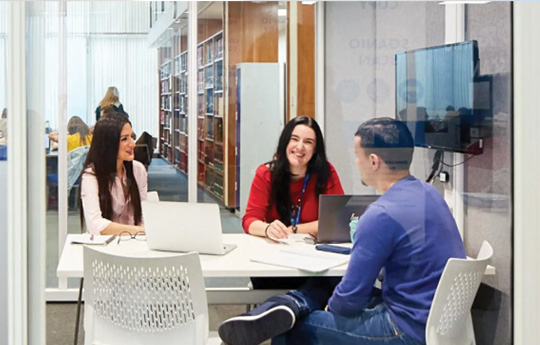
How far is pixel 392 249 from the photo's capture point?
2.17 meters

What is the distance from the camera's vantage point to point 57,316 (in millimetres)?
2125

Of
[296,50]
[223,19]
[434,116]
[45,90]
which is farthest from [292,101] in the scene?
[45,90]

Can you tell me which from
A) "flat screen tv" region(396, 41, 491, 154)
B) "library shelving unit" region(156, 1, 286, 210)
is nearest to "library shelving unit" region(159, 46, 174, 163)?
"library shelving unit" region(156, 1, 286, 210)

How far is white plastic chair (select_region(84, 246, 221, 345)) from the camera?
87.8 inches

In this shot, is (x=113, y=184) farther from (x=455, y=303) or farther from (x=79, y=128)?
(x=455, y=303)

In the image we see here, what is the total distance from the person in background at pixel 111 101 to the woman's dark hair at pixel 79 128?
0.06 metres

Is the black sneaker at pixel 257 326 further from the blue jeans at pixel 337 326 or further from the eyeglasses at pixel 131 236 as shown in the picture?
the eyeglasses at pixel 131 236

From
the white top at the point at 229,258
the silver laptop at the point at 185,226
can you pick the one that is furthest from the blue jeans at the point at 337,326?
the silver laptop at the point at 185,226

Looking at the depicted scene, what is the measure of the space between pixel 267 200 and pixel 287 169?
6.8 inches

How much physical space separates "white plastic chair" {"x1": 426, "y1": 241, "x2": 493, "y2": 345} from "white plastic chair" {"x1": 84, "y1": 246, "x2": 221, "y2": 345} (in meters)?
0.69

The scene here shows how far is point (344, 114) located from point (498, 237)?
0.64m

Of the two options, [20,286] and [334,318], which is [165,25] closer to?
[20,286]

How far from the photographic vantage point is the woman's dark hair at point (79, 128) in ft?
7.29

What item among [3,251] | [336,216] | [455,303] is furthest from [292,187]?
[3,251]
